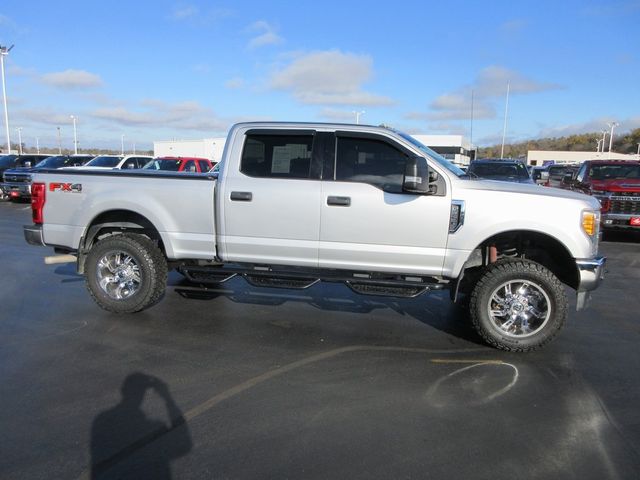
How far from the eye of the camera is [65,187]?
18.9 ft

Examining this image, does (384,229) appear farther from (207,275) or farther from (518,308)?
(207,275)

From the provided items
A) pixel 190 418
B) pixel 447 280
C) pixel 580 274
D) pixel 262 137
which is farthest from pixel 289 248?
pixel 580 274

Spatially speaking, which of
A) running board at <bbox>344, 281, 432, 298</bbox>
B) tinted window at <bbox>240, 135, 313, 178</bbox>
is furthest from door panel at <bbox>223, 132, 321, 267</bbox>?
running board at <bbox>344, 281, 432, 298</bbox>

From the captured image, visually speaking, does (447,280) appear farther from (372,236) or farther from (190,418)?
(190,418)

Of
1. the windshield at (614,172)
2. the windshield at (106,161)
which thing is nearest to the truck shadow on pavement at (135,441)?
the windshield at (614,172)

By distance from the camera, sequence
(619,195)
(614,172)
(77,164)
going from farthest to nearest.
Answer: (77,164), (614,172), (619,195)

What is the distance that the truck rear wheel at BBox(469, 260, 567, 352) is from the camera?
4855 mm

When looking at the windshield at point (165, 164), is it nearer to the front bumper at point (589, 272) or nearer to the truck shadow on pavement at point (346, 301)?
the truck shadow on pavement at point (346, 301)

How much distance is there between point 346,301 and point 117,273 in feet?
9.30

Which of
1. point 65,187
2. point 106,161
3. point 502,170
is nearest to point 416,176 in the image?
point 65,187

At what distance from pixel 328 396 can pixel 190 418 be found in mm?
1046

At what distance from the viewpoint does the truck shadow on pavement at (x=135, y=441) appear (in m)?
2.92

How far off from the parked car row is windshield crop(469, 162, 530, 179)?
28.8ft

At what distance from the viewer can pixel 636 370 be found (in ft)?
14.7
